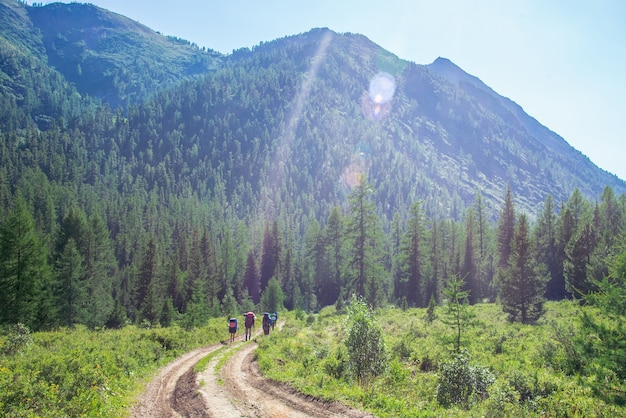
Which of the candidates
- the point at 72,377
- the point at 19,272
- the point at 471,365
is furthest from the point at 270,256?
the point at 72,377

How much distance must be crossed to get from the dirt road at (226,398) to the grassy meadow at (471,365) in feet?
1.96

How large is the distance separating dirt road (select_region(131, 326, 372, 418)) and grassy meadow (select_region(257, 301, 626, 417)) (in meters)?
0.60

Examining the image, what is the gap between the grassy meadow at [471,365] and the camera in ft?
A: 35.3

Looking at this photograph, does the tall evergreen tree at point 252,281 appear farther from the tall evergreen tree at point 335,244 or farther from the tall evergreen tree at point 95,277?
the tall evergreen tree at point 95,277

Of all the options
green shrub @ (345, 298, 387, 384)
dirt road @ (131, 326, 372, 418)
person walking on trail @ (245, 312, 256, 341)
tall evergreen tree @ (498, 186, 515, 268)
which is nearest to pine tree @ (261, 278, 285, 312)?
person walking on trail @ (245, 312, 256, 341)

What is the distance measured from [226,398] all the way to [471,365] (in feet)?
29.7

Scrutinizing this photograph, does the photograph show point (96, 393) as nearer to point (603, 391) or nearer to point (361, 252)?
point (603, 391)

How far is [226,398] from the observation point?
13031 millimetres

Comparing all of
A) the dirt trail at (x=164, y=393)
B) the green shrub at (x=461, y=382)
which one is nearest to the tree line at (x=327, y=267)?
the green shrub at (x=461, y=382)

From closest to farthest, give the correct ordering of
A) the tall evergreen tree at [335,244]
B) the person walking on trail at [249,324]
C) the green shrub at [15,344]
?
the green shrub at [15,344]
the person walking on trail at [249,324]
the tall evergreen tree at [335,244]

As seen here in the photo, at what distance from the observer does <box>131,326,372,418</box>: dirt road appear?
38.1 ft

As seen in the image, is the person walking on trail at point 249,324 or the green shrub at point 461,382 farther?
the person walking on trail at point 249,324

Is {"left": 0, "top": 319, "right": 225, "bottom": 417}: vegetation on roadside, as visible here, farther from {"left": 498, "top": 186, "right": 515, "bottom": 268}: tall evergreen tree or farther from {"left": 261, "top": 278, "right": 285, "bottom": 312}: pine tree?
{"left": 498, "top": 186, "right": 515, "bottom": 268}: tall evergreen tree

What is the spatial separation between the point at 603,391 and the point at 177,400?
13.7m
